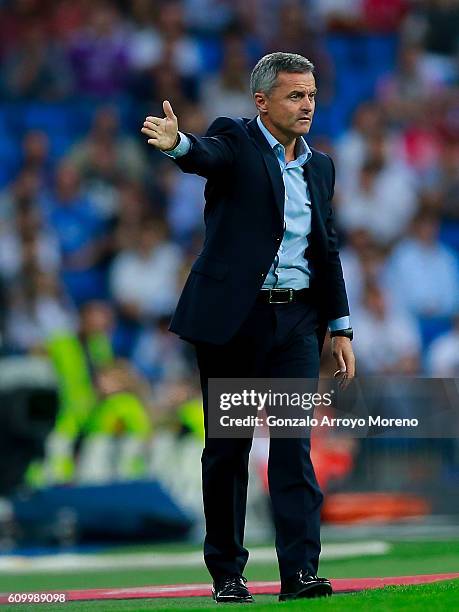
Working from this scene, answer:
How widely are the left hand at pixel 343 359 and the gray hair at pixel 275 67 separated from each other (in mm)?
1009

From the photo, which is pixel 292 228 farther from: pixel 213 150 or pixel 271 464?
pixel 271 464

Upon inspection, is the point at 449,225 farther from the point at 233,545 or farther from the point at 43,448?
the point at 233,545

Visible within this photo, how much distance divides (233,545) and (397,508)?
5.10 metres

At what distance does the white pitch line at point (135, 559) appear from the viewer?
28.2 ft

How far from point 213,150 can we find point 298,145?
0.51 metres

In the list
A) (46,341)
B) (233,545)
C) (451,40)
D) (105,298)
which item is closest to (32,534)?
(46,341)

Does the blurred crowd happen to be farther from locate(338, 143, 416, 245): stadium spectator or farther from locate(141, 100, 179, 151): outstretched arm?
locate(141, 100, 179, 151): outstretched arm

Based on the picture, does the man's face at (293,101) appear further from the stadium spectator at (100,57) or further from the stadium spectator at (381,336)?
the stadium spectator at (100,57)

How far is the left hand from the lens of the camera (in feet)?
19.9

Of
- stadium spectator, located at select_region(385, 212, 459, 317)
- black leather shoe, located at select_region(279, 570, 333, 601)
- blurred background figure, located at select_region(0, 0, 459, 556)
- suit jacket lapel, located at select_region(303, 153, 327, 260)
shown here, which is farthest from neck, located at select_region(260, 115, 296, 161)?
stadium spectator, located at select_region(385, 212, 459, 317)

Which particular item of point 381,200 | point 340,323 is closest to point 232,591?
point 340,323

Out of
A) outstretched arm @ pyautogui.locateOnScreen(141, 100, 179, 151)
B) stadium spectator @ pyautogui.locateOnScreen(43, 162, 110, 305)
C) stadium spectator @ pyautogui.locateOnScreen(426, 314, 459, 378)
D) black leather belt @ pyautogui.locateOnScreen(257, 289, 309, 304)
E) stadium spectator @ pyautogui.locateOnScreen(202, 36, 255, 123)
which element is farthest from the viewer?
stadium spectator @ pyautogui.locateOnScreen(202, 36, 255, 123)

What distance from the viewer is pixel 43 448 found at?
34.9 feet

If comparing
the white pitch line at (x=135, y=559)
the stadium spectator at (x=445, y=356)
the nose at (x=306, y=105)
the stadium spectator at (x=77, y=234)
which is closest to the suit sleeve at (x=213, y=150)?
the nose at (x=306, y=105)
